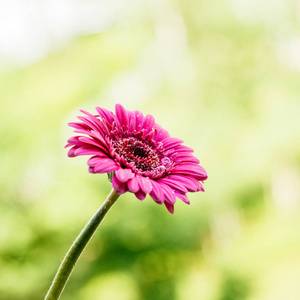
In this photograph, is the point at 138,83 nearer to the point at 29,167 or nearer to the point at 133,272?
the point at 29,167

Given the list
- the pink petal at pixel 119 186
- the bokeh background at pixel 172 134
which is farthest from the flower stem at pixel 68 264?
the bokeh background at pixel 172 134

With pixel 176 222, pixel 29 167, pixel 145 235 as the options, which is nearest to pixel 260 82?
pixel 176 222

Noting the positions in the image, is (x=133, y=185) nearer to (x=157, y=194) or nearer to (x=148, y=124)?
(x=157, y=194)

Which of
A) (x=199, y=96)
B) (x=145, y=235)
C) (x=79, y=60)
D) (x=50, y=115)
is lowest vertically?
(x=145, y=235)

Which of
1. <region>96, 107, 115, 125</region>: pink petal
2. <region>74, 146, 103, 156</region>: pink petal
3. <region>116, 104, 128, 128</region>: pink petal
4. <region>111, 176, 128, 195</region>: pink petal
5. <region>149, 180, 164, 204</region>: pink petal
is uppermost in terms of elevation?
<region>116, 104, 128, 128</region>: pink petal

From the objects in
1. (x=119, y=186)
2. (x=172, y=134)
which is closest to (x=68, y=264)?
(x=119, y=186)

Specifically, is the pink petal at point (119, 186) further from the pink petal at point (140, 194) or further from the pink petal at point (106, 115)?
the pink petal at point (106, 115)

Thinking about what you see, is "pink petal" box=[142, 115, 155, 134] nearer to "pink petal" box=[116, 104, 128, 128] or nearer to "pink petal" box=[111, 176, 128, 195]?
"pink petal" box=[116, 104, 128, 128]

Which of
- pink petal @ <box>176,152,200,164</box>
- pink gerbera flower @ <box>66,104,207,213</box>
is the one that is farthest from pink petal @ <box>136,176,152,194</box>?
pink petal @ <box>176,152,200,164</box>
